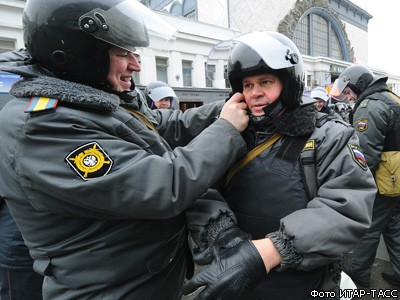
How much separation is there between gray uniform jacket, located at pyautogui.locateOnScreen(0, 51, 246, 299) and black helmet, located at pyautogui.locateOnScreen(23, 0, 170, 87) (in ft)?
0.39

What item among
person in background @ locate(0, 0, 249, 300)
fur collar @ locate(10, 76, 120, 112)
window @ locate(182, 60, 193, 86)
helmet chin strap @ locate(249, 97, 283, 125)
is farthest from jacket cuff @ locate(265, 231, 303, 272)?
window @ locate(182, 60, 193, 86)

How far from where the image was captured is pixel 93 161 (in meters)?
1.00

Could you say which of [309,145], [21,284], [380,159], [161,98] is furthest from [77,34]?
[161,98]

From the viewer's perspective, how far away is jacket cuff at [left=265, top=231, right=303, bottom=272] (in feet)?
3.57

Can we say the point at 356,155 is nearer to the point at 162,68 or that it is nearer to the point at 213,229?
the point at 213,229

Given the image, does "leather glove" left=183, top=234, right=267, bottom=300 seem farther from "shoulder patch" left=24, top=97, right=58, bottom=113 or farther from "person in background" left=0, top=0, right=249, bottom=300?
"shoulder patch" left=24, top=97, right=58, bottom=113

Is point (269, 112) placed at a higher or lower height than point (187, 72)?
lower

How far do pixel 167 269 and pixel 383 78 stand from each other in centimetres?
303

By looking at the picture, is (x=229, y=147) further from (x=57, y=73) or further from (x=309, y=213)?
(x=57, y=73)

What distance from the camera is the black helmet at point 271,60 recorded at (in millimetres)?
1344

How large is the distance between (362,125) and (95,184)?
2.75 metres

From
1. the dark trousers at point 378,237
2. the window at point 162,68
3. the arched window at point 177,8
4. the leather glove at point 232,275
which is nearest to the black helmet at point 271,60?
the leather glove at point 232,275

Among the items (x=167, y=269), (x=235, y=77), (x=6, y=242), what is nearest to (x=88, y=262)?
(x=167, y=269)

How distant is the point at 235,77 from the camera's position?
152 centimetres
